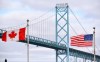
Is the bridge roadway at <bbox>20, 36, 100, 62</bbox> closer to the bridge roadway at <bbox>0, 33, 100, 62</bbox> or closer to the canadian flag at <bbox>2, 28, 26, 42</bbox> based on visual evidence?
the bridge roadway at <bbox>0, 33, 100, 62</bbox>

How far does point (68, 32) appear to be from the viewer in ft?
352

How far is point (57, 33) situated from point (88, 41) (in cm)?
5882

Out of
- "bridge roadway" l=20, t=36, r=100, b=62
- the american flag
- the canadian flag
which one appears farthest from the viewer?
"bridge roadway" l=20, t=36, r=100, b=62

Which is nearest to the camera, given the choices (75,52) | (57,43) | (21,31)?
(21,31)

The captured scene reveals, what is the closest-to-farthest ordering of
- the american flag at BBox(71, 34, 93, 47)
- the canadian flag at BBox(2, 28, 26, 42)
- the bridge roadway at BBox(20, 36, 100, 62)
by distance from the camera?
the canadian flag at BBox(2, 28, 26, 42), the american flag at BBox(71, 34, 93, 47), the bridge roadway at BBox(20, 36, 100, 62)

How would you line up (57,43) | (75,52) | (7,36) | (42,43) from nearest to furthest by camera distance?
(7,36) < (42,43) < (57,43) < (75,52)

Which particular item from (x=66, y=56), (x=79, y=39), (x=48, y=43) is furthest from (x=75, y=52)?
(x=79, y=39)

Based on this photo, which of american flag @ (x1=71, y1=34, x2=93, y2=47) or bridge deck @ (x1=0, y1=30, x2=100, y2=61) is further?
bridge deck @ (x1=0, y1=30, x2=100, y2=61)

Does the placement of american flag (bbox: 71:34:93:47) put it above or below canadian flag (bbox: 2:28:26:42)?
below

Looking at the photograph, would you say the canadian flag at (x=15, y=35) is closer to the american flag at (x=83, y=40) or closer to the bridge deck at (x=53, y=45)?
the american flag at (x=83, y=40)

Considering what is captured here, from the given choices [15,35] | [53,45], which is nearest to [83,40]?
[15,35]

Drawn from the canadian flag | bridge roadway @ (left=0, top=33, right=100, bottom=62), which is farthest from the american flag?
bridge roadway @ (left=0, top=33, right=100, bottom=62)

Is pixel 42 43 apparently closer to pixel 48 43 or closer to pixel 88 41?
pixel 48 43

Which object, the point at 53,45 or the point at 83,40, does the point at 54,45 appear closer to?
the point at 53,45
